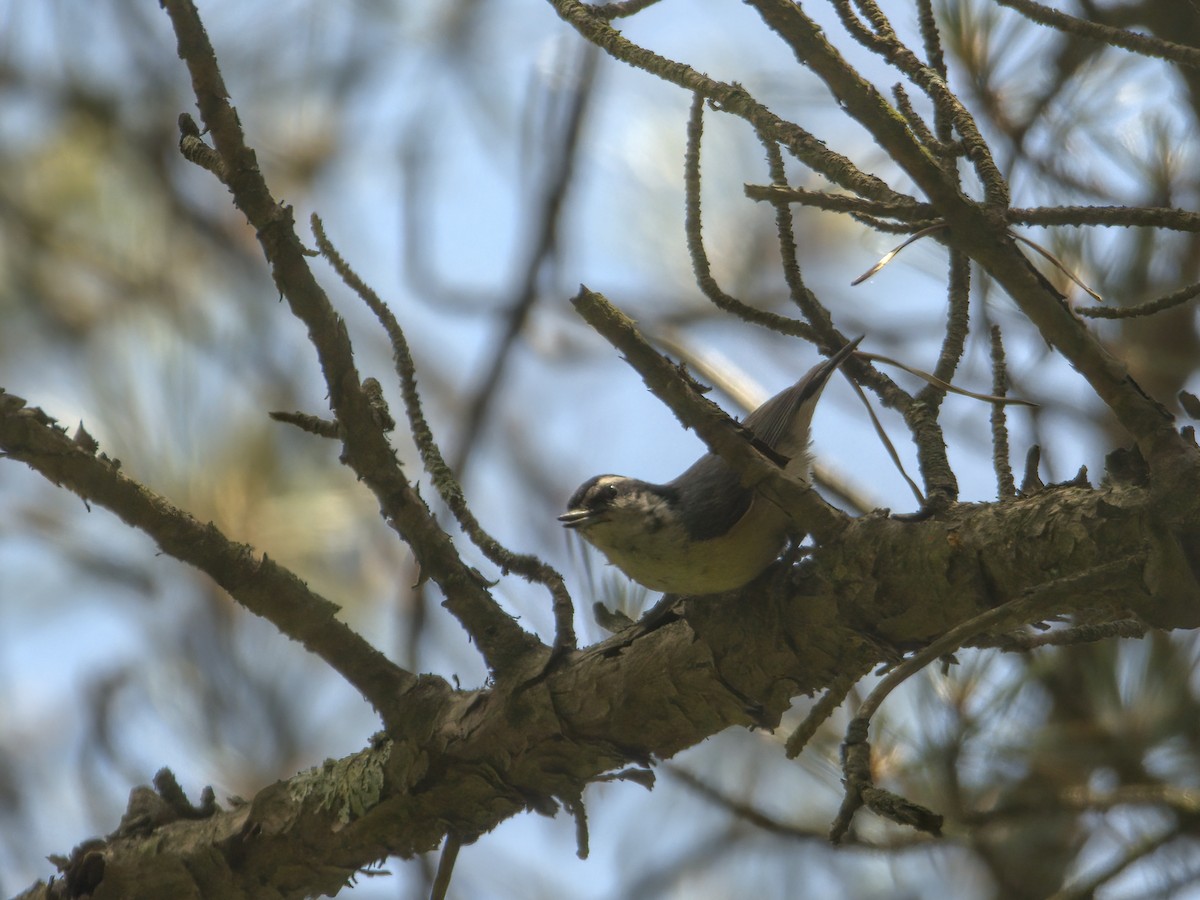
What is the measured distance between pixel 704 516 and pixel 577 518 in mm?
409

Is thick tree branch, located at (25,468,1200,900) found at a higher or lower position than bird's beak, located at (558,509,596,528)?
lower

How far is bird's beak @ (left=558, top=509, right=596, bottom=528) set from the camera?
226 centimetres

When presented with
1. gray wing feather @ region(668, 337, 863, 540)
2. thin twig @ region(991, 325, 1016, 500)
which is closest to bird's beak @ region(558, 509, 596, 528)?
gray wing feather @ region(668, 337, 863, 540)

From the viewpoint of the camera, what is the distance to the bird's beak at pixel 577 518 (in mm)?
2259

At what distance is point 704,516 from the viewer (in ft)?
6.36

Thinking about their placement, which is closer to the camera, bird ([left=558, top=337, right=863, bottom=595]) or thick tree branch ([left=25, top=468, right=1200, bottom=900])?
thick tree branch ([left=25, top=468, right=1200, bottom=900])

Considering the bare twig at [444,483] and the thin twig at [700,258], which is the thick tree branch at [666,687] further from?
the thin twig at [700,258]

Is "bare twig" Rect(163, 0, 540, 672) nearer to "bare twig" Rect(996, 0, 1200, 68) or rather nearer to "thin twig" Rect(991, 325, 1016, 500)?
"thin twig" Rect(991, 325, 1016, 500)

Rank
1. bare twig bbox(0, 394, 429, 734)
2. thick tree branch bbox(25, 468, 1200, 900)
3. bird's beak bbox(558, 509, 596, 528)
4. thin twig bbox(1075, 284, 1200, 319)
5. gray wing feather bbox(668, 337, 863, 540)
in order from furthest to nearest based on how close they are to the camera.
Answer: bird's beak bbox(558, 509, 596, 528) < gray wing feather bbox(668, 337, 863, 540) < bare twig bbox(0, 394, 429, 734) < thin twig bbox(1075, 284, 1200, 319) < thick tree branch bbox(25, 468, 1200, 900)

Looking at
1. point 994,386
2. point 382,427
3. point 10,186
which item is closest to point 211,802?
point 382,427

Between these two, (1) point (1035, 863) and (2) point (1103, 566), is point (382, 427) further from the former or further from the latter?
(1) point (1035, 863)

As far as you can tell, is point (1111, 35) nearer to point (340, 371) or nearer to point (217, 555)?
point (340, 371)

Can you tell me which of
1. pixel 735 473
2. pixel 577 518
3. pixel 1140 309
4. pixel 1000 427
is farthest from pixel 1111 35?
pixel 577 518

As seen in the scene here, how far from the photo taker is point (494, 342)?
3.45m
